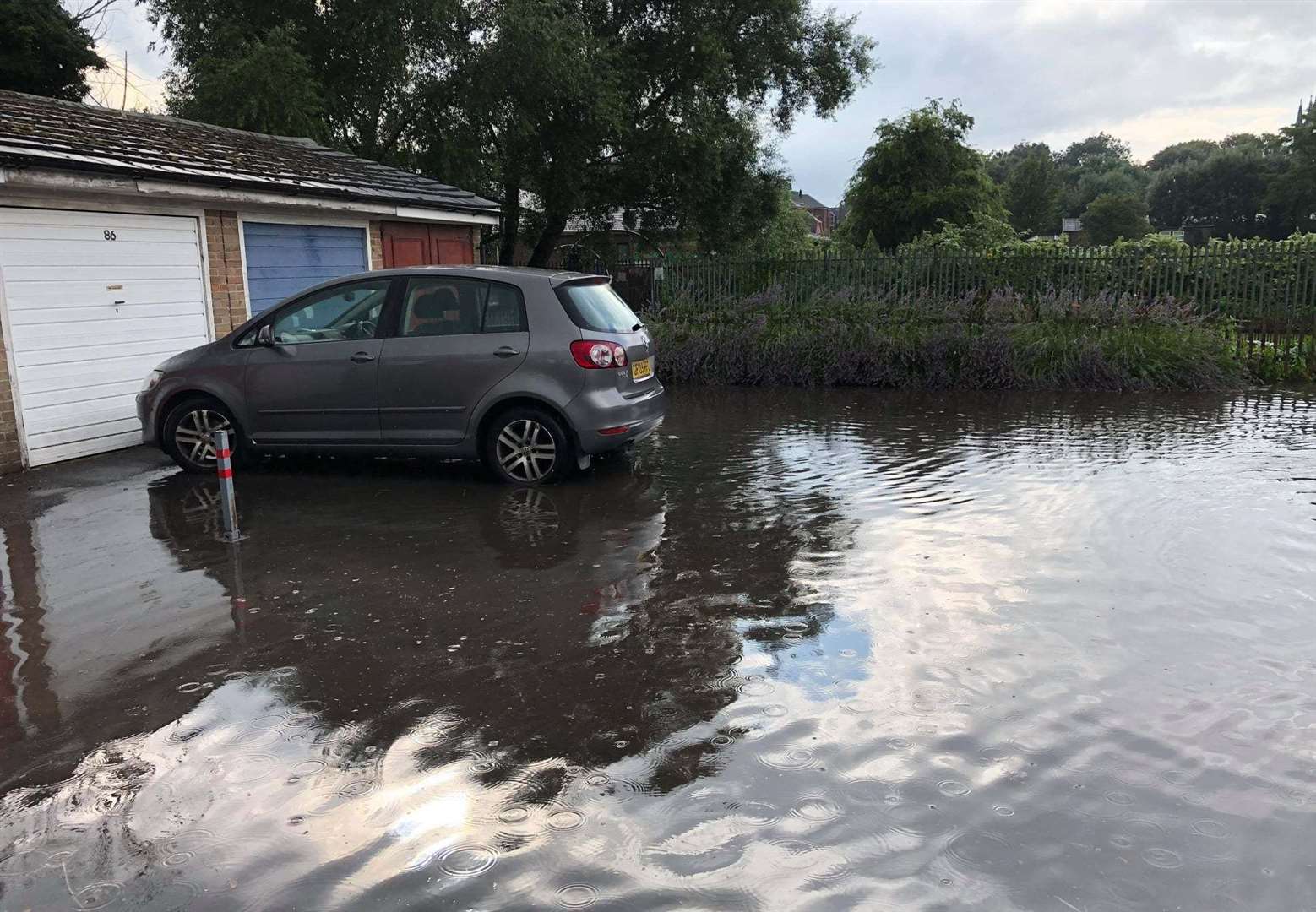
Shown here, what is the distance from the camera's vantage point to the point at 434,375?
791cm

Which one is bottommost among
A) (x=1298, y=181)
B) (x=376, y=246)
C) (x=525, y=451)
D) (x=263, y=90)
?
(x=525, y=451)

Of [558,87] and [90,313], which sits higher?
[558,87]

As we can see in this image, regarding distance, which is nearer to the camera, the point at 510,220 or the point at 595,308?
the point at 595,308

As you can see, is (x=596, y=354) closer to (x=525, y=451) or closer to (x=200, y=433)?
(x=525, y=451)

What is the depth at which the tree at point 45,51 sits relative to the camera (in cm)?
2552

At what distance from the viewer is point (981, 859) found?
3.01 meters

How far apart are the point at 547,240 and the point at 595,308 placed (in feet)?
64.2

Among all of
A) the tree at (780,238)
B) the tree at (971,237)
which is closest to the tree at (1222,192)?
the tree at (780,238)

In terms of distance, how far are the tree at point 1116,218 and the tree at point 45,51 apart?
68435 millimetres

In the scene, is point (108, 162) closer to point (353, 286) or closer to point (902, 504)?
point (353, 286)

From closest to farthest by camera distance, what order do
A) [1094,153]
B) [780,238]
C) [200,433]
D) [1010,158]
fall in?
[200,433], [780,238], [1010,158], [1094,153]

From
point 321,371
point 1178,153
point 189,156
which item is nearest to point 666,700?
point 321,371

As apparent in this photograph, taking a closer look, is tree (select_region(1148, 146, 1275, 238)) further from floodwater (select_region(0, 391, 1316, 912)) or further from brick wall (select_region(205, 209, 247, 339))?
floodwater (select_region(0, 391, 1316, 912))

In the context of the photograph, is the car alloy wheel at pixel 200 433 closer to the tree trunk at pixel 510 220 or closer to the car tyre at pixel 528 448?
the car tyre at pixel 528 448
